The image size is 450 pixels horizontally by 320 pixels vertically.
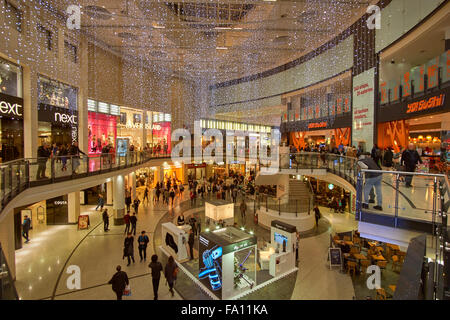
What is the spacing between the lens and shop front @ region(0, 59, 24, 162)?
893 cm

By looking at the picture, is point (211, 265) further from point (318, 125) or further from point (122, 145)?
point (318, 125)

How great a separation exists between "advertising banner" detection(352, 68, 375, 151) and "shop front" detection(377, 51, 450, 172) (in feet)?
1.90

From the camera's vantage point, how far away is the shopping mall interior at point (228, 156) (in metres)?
6.27

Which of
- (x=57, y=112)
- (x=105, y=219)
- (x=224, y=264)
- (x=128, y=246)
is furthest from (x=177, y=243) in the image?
(x=57, y=112)

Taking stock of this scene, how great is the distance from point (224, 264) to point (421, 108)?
8.47 m

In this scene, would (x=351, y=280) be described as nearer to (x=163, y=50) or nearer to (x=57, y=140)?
(x=57, y=140)

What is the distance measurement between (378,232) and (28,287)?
942cm

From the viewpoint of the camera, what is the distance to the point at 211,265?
7.09 meters

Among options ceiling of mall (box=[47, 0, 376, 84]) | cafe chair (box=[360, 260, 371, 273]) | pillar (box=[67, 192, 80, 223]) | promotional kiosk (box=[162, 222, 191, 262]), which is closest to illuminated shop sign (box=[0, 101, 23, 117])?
ceiling of mall (box=[47, 0, 376, 84])

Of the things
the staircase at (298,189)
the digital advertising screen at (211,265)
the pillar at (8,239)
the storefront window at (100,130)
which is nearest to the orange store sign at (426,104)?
the digital advertising screen at (211,265)

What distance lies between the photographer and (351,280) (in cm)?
800

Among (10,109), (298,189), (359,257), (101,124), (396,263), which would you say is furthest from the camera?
(298,189)

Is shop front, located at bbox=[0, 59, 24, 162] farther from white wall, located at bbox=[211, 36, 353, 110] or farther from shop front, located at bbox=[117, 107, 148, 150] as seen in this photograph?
white wall, located at bbox=[211, 36, 353, 110]

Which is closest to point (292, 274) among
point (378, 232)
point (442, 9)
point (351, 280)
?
point (351, 280)
